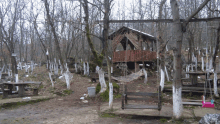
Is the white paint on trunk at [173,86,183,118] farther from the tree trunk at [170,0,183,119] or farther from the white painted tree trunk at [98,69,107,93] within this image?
the white painted tree trunk at [98,69,107,93]

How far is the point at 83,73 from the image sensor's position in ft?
64.8

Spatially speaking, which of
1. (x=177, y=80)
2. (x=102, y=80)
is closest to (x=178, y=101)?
(x=177, y=80)

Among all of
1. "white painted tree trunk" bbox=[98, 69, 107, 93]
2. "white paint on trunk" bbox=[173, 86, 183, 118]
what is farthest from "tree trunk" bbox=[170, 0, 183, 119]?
"white painted tree trunk" bbox=[98, 69, 107, 93]

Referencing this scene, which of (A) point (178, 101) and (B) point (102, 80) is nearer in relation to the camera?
(A) point (178, 101)

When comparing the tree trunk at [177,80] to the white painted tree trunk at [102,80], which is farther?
the white painted tree trunk at [102,80]

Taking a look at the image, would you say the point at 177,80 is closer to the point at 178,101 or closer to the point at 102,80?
the point at 178,101

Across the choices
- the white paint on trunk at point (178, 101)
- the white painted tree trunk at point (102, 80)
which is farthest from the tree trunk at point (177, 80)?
the white painted tree trunk at point (102, 80)

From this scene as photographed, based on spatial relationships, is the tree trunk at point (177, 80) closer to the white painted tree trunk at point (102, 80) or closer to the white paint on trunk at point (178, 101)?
the white paint on trunk at point (178, 101)

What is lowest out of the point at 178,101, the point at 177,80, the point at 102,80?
the point at 178,101

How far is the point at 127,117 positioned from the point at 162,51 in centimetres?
534

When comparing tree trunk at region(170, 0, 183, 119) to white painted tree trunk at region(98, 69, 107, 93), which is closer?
tree trunk at region(170, 0, 183, 119)

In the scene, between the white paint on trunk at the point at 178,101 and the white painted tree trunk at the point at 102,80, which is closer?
the white paint on trunk at the point at 178,101

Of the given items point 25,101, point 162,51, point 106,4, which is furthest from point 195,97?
point 25,101

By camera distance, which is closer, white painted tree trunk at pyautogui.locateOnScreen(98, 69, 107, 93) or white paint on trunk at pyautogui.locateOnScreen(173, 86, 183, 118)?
white paint on trunk at pyautogui.locateOnScreen(173, 86, 183, 118)
